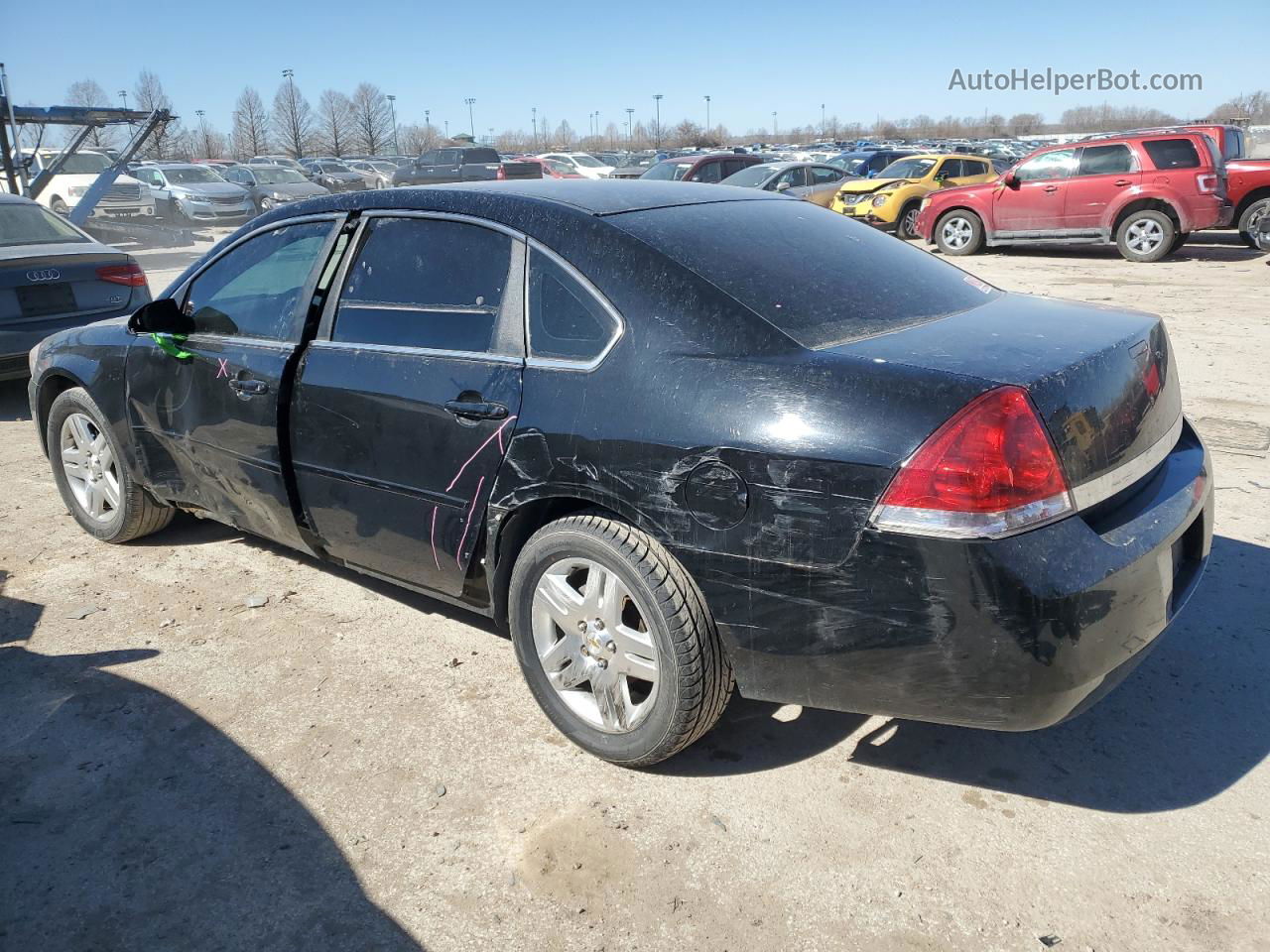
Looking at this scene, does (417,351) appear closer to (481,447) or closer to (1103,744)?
(481,447)

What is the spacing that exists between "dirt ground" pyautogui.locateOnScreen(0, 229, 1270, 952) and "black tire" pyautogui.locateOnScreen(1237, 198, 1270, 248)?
13.1 m

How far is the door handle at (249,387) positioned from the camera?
3.64 metres

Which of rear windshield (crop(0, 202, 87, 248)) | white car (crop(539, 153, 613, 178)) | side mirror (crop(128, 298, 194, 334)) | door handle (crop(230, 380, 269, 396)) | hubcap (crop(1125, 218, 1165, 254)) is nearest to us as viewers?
door handle (crop(230, 380, 269, 396))

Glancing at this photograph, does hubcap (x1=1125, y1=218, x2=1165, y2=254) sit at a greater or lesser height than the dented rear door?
greater

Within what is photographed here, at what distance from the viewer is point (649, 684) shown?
296 cm

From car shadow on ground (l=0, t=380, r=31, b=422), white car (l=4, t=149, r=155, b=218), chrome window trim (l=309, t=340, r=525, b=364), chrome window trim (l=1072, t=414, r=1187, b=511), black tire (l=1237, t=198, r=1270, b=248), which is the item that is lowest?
car shadow on ground (l=0, t=380, r=31, b=422)

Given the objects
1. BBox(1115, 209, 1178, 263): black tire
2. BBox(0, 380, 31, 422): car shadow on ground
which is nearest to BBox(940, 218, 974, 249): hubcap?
BBox(1115, 209, 1178, 263): black tire

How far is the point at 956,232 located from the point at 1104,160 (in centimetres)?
261

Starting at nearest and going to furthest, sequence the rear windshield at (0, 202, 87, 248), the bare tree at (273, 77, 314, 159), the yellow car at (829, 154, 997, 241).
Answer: the rear windshield at (0, 202, 87, 248)
the yellow car at (829, 154, 997, 241)
the bare tree at (273, 77, 314, 159)

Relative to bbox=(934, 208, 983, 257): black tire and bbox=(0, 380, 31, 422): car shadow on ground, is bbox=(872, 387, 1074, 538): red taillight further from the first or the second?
bbox=(934, 208, 983, 257): black tire

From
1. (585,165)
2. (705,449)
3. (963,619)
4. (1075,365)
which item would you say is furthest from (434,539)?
(585,165)

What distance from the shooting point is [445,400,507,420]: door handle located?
2.94m

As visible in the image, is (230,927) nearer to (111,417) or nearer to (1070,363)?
(1070,363)

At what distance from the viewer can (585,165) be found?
118 feet
